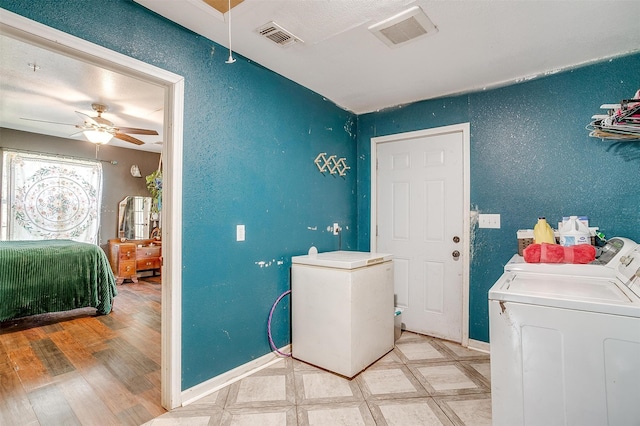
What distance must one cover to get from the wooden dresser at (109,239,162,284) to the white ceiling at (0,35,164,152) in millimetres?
1949

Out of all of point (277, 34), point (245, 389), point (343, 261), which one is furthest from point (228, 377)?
point (277, 34)

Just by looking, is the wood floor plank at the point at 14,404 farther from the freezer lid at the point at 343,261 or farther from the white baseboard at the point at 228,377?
the freezer lid at the point at 343,261

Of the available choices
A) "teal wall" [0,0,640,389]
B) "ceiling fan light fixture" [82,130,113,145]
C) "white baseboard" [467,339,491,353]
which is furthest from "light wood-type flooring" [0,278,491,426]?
"ceiling fan light fixture" [82,130,113,145]

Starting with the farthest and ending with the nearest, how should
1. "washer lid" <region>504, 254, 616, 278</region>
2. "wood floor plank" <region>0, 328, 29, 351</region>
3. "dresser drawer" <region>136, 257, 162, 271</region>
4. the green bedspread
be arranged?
1. "dresser drawer" <region>136, 257, 162, 271</region>
2. the green bedspread
3. "wood floor plank" <region>0, 328, 29, 351</region>
4. "washer lid" <region>504, 254, 616, 278</region>

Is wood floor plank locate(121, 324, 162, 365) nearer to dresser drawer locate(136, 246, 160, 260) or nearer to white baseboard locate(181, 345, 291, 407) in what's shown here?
white baseboard locate(181, 345, 291, 407)

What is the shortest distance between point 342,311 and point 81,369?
2030mm

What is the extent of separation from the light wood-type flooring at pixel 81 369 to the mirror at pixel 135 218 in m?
2.20

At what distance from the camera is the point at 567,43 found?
6.73ft

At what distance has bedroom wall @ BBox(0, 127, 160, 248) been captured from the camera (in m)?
4.70

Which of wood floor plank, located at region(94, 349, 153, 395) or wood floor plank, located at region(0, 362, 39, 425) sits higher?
wood floor plank, located at region(94, 349, 153, 395)

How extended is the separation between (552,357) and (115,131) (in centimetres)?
473

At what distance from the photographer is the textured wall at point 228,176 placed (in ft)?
5.63

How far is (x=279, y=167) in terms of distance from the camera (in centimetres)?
256

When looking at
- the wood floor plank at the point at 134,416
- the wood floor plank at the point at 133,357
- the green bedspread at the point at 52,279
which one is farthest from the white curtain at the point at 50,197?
the wood floor plank at the point at 134,416
